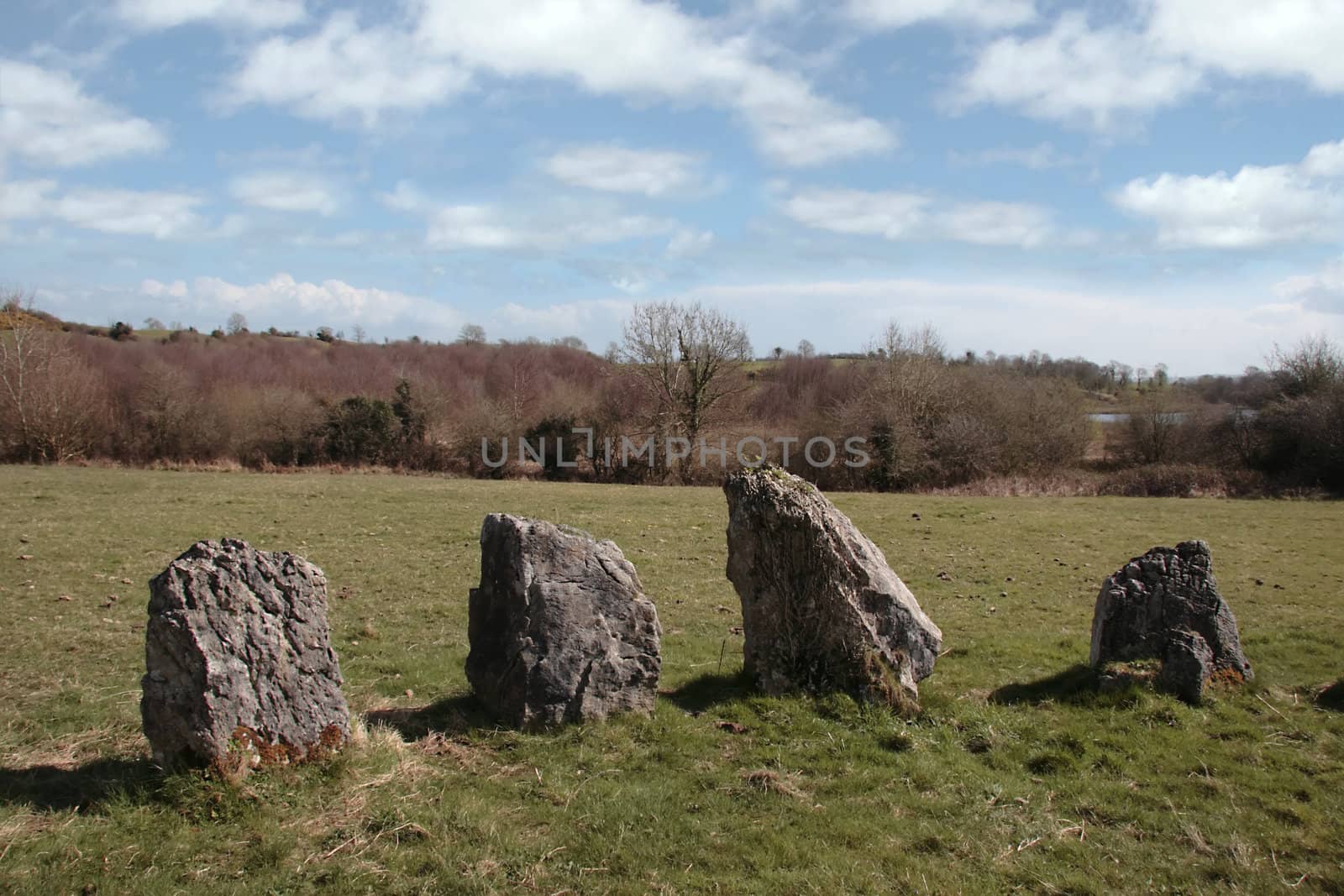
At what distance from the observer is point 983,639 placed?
1238 cm

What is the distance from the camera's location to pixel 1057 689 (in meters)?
9.46

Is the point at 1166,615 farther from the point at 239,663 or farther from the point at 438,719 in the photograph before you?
the point at 239,663

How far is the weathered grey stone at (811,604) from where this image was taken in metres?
8.47

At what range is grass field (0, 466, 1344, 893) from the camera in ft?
17.3

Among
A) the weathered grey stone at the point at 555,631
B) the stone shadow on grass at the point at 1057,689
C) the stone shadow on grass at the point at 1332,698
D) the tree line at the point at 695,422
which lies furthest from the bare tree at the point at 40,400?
the stone shadow on grass at the point at 1332,698

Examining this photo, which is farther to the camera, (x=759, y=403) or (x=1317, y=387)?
(x=759, y=403)

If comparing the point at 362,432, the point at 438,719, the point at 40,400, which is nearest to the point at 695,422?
the point at 362,432

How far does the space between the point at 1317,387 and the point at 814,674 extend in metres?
56.1

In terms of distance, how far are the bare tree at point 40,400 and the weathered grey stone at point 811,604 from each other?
4870 cm

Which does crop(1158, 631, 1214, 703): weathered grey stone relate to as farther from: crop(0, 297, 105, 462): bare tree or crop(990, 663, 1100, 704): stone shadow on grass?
crop(0, 297, 105, 462): bare tree

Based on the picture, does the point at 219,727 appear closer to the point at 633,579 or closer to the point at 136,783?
the point at 136,783

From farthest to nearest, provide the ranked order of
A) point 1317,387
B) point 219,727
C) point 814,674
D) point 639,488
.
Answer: point 1317,387 → point 639,488 → point 814,674 → point 219,727

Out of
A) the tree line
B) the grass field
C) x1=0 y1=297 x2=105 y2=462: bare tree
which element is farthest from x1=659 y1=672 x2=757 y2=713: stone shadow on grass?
x1=0 y1=297 x2=105 y2=462: bare tree

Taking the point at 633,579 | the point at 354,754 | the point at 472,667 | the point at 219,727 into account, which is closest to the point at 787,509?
the point at 633,579
